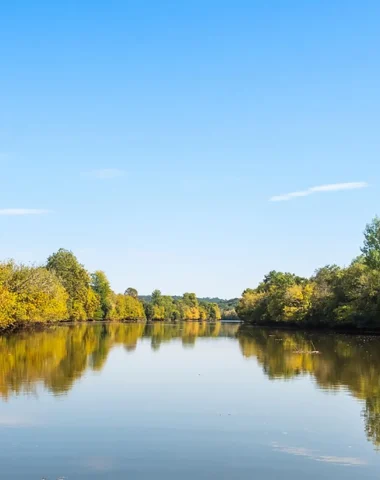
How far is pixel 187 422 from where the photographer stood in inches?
695

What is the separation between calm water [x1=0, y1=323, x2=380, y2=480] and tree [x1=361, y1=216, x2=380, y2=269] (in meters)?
49.2

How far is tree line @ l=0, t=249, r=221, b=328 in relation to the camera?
205 ft

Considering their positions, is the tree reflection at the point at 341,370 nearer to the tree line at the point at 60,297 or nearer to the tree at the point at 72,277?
the tree line at the point at 60,297

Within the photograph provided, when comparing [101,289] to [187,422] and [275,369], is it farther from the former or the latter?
[187,422]

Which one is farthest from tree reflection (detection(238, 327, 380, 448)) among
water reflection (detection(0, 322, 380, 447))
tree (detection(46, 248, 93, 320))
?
tree (detection(46, 248, 93, 320))

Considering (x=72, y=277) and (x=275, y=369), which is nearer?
(x=275, y=369)

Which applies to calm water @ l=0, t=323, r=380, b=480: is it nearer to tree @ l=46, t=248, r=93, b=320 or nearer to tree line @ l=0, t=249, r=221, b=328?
tree line @ l=0, t=249, r=221, b=328

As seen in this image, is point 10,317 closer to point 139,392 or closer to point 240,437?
point 139,392

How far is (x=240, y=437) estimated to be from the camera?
51.4 ft

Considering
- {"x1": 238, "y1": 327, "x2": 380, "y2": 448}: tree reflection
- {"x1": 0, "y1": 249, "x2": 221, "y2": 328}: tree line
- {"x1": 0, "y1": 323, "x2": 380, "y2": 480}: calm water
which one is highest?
{"x1": 0, "y1": 249, "x2": 221, "y2": 328}: tree line

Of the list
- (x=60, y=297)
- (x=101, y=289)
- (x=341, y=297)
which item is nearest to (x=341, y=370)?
(x=341, y=297)

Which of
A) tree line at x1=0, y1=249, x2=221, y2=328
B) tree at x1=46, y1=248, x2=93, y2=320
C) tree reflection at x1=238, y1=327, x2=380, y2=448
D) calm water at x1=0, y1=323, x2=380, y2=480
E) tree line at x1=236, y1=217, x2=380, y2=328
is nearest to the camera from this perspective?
calm water at x1=0, y1=323, x2=380, y2=480

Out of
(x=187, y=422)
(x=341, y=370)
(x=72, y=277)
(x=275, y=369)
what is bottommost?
(x=275, y=369)

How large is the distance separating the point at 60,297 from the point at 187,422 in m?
65.5
